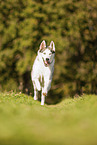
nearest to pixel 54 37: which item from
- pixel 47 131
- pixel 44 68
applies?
pixel 44 68

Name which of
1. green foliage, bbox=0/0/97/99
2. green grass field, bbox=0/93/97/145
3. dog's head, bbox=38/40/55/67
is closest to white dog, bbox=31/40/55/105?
dog's head, bbox=38/40/55/67

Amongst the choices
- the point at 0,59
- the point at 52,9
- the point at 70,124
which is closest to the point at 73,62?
the point at 52,9

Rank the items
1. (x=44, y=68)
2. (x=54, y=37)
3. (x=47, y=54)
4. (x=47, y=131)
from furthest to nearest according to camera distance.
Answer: (x=54, y=37)
(x=44, y=68)
(x=47, y=54)
(x=47, y=131)

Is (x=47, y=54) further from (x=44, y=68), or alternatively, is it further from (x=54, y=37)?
(x=54, y=37)

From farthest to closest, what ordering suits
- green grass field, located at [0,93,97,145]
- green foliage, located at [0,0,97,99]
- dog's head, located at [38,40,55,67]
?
green foliage, located at [0,0,97,99] < dog's head, located at [38,40,55,67] < green grass field, located at [0,93,97,145]

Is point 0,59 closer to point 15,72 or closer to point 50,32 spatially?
point 15,72

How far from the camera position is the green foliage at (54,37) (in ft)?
66.4

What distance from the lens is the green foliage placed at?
20250 mm

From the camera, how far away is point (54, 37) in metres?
20.4

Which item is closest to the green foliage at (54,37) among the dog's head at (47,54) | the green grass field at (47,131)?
the dog's head at (47,54)

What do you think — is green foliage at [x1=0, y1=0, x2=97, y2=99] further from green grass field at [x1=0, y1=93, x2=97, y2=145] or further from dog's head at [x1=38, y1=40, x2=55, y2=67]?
green grass field at [x1=0, y1=93, x2=97, y2=145]

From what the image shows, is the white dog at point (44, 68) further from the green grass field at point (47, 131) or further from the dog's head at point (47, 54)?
the green grass field at point (47, 131)

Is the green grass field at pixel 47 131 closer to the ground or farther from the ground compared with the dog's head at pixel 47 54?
closer to the ground

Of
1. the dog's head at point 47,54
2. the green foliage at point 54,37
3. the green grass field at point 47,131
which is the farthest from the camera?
the green foliage at point 54,37
